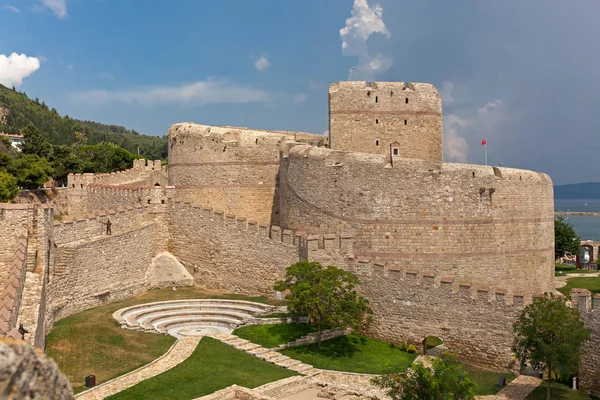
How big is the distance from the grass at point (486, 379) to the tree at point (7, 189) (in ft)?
92.1

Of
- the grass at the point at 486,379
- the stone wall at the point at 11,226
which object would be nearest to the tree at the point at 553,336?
the grass at the point at 486,379

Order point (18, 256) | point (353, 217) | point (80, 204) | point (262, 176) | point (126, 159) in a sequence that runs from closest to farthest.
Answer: point (18, 256)
point (353, 217)
point (262, 176)
point (80, 204)
point (126, 159)

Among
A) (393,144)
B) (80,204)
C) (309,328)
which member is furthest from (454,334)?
(80,204)

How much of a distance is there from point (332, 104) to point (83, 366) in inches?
687

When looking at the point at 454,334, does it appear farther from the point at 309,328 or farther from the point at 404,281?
the point at 309,328

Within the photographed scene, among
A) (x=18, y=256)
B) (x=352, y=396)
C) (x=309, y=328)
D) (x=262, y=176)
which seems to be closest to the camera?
(x=352, y=396)

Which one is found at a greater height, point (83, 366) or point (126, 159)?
point (126, 159)

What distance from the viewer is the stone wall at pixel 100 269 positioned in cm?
2141

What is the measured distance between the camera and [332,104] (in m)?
28.9

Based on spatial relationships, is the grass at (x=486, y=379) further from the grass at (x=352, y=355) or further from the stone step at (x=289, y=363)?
the stone step at (x=289, y=363)

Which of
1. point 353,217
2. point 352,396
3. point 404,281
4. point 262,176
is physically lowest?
point 352,396

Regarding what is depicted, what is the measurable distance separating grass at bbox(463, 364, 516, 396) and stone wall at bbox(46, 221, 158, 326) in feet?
47.5

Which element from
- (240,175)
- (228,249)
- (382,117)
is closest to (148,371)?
(228,249)

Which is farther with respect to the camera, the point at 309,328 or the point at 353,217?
the point at 353,217
